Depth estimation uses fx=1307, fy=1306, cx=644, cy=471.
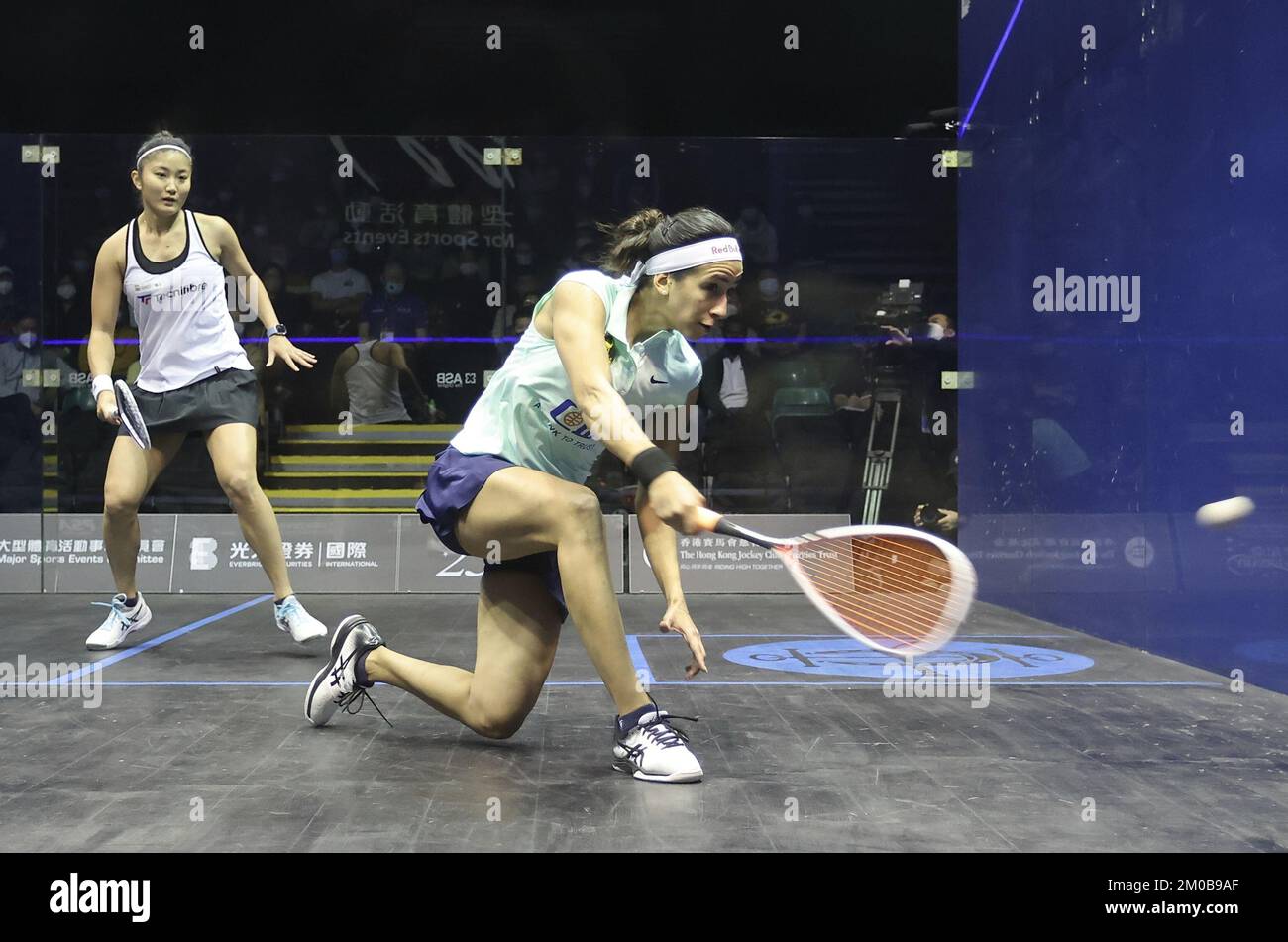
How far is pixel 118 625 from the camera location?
4117 mm

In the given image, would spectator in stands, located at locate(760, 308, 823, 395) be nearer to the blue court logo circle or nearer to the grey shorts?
the blue court logo circle

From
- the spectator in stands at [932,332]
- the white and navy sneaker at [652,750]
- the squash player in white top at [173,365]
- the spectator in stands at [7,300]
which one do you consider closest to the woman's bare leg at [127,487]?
the squash player in white top at [173,365]

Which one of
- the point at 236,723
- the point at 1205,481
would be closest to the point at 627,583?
the point at 1205,481

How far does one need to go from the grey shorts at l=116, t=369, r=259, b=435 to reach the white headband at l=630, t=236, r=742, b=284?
2.01 metres

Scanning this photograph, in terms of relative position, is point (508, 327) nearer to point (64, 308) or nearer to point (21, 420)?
point (64, 308)

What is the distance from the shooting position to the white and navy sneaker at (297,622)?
387 centimetres

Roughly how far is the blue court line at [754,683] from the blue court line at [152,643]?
159 millimetres

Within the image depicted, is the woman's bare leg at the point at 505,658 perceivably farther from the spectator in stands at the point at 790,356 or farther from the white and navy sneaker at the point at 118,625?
the spectator in stands at the point at 790,356

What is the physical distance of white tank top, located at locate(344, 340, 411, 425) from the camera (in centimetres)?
648

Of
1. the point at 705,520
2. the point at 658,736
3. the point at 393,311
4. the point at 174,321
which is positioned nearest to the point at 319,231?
the point at 393,311

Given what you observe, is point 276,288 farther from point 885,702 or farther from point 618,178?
point 885,702

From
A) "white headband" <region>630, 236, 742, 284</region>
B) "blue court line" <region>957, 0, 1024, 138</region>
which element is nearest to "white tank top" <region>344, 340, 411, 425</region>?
"blue court line" <region>957, 0, 1024, 138</region>

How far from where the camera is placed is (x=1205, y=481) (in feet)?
12.3
